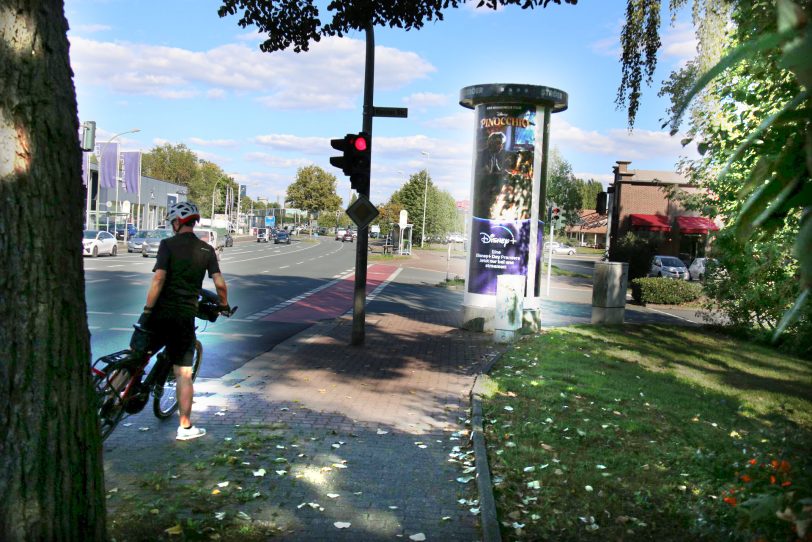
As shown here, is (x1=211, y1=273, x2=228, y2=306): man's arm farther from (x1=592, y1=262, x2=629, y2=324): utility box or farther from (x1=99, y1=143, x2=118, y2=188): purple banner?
(x1=99, y1=143, x2=118, y2=188): purple banner

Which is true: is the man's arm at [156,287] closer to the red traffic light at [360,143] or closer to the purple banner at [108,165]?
the red traffic light at [360,143]

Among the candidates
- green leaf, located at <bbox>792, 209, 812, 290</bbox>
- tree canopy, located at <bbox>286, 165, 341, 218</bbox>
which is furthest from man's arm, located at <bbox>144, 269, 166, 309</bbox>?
tree canopy, located at <bbox>286, 165, 341, 218</bbox>

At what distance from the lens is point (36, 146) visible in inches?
105

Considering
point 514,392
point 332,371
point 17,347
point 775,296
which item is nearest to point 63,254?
point 17,347

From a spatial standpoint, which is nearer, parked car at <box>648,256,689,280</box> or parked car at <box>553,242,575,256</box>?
parked car at <box>648,256,689,280</box>

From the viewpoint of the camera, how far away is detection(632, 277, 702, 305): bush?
22.2m

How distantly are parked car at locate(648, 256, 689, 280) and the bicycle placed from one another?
3256cm

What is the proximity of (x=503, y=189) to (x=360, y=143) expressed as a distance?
3829 mm

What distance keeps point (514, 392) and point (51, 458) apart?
Result: 5.89 meters

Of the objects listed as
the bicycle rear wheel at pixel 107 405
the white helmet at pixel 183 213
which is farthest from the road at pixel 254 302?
the bicycle rear wheel at pixel 107 405

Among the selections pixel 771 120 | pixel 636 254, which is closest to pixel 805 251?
pixel 771 120

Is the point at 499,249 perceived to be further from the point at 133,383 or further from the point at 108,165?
the point at 108,165

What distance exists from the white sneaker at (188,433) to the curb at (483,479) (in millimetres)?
2230

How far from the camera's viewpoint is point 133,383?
5.57 metres
